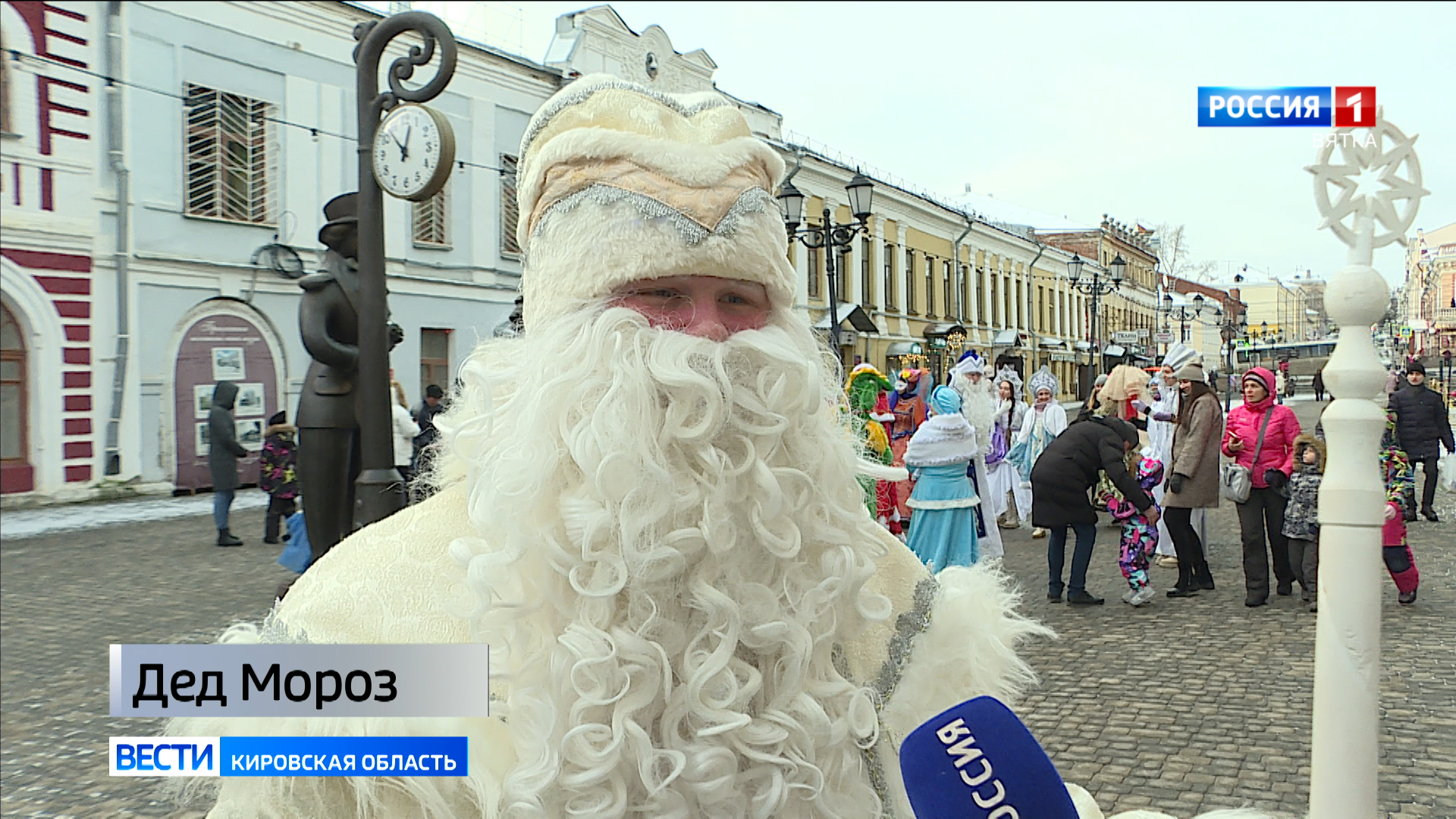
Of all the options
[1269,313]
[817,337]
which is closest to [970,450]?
[817,337]

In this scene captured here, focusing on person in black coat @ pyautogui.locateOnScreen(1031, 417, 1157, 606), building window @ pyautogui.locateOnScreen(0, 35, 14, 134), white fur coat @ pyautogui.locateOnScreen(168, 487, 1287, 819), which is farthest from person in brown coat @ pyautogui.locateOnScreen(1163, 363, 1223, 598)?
building window @ pyautogui.locateOnScreen(0, 35, 14, 134)

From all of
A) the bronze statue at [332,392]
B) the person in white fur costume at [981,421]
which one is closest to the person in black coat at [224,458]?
the bronze statue at [332,392]

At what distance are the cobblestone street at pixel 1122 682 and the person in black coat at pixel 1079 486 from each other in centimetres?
29

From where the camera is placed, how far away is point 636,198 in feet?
4.79

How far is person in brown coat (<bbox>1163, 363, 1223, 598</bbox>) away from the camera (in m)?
7.42

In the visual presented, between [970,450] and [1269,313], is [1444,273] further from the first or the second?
[1269,313]

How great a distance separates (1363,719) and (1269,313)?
66.6 ft

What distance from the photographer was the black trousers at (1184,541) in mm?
7449

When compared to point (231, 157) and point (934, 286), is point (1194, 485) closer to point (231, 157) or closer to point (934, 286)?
point (231, 157)

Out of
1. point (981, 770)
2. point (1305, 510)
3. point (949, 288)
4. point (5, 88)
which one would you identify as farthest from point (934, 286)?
point (981, 770)

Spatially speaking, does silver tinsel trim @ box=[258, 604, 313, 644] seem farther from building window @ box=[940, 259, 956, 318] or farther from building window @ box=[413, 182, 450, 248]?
building window @ box=[940, 259, 956, 318]

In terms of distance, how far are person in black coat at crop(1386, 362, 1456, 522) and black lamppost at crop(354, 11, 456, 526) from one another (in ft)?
30.4

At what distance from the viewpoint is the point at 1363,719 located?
2.80 metres

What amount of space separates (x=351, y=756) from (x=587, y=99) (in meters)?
1.01
